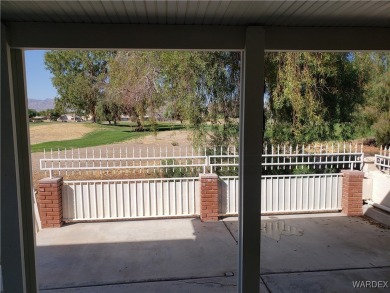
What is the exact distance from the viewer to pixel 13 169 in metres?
2.25

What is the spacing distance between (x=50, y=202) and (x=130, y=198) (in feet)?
4.29

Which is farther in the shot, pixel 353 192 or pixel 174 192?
pixel 353 192

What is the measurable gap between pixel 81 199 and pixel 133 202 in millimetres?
900

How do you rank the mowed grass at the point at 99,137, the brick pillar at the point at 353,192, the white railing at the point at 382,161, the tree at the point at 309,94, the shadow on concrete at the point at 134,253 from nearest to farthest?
the shadow on concrete at the point at 134,253 < the brick pillar at the point at 353,192 < the white railing at the point at 382,161 < the tree at the point at 309,94 < the mowed grass at the point at 99,137

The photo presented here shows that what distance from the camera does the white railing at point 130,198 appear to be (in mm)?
5438

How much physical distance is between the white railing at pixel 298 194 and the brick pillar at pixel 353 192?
0.41 feet

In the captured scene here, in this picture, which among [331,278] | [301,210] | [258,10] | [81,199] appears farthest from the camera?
[301,210]

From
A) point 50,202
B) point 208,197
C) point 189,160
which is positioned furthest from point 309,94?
point 50,202

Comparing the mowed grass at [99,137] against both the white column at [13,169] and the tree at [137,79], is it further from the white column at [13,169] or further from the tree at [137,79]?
the white column at [13,169]

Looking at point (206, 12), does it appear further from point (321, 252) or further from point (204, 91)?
point (204, 91)

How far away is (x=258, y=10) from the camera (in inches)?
76.9

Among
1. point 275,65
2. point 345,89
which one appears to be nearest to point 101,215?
point 275,65

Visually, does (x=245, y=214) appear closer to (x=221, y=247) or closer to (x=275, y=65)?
(x=221, y=247)

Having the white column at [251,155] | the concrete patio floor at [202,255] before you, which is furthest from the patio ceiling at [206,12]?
the concrete patio floor at [202,255]
